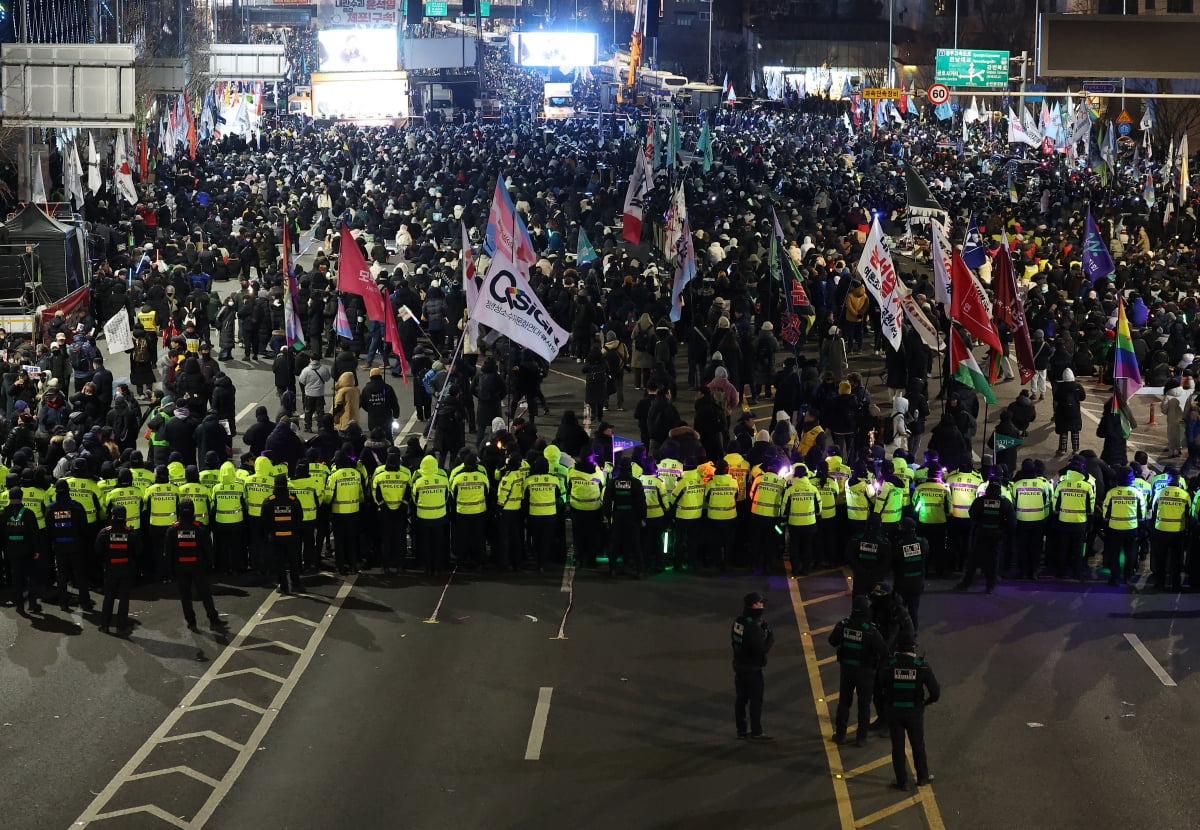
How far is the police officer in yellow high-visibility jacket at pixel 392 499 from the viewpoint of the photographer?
20.0 m

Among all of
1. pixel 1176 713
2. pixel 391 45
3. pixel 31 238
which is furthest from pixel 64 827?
pixel 391 45

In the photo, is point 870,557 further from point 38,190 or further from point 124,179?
point 124,179

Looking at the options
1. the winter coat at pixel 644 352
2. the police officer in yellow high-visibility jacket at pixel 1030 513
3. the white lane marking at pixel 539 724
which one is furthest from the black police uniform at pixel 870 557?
the winter coat at pixel 644 352

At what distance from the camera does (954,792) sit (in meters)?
14.2

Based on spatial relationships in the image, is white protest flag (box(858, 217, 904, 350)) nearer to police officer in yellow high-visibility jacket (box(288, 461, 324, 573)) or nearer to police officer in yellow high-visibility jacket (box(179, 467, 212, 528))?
police officer in yellow high-visibility jacket (box(288, 461, 324, 573))

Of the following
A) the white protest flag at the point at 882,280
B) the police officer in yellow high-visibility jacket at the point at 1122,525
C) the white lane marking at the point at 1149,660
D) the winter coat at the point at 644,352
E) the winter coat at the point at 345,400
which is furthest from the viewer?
the winter coat at the point at 644,352

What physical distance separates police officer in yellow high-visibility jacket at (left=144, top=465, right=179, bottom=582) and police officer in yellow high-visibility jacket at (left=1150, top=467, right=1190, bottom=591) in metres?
10.8

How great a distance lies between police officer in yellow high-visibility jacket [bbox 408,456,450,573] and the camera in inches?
786

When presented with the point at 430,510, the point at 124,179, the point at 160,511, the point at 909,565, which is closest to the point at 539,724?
the point at 909,565

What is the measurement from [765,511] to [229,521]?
6.06 metres

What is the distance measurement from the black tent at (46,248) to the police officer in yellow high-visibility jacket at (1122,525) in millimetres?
23788

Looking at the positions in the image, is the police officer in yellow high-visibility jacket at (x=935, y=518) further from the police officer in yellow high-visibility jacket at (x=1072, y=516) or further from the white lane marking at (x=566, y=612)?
the white lane marking at (x=566, y=612)

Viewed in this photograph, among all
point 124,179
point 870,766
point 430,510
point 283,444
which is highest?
point 124,179

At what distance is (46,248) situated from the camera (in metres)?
36.4
